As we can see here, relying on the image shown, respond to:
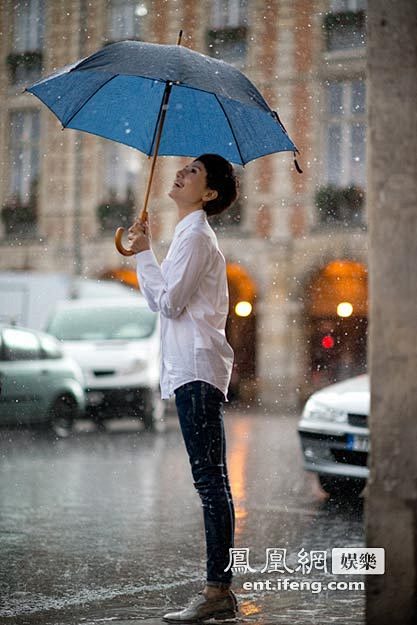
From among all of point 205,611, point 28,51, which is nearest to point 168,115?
point 205,611

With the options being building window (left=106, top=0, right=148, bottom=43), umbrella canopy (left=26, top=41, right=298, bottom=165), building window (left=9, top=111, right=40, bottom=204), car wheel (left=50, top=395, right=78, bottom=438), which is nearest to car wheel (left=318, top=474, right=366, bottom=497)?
umbrella canopy (left=26, top=41, right=298, bottom=165)

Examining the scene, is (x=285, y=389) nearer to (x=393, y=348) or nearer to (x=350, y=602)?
(x=350, y=602)

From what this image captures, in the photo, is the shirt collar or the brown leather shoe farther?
the shirt collar

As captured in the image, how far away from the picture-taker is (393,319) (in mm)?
2994

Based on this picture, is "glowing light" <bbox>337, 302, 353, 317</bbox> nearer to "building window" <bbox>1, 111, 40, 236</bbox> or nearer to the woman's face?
"building window" <bbox>1, 111, 40, 236</bbox>

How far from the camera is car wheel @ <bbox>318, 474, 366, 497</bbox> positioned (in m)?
7.49

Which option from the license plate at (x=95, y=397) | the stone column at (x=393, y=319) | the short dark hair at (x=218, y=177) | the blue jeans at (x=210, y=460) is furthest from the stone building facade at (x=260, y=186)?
the stone column at (x=393, y=319)

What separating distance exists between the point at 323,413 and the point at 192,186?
3.38 metres

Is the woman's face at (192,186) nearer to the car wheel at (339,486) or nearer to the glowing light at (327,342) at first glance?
the car wheel at (339,486)

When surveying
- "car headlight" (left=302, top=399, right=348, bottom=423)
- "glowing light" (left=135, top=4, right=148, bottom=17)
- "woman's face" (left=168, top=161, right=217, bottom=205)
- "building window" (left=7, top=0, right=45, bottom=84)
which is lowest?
"car headlight" (left=302, top=399, right=348, bottom=423)

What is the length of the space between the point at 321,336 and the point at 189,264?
1910 cm

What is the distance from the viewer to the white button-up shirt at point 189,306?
149 inches

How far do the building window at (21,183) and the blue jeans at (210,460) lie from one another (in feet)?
67.3

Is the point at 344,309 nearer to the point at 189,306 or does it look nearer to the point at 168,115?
the point at 168,115
